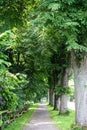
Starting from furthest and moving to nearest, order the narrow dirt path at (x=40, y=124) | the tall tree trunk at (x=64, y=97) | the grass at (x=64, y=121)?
the tall tree trunk at (x=64, y=97) → the grass at (x=64, y=121) → the narrow dirt path at (x=40, y=124)

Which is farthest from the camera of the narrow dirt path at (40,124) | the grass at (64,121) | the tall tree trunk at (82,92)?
the grass at (64,121)

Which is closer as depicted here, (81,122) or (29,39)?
(81,122)

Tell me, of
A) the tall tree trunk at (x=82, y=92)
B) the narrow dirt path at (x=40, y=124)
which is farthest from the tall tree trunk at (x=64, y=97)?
the tall tree trunk at (x=82, y=92)

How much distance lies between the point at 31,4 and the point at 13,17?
193 centimetres

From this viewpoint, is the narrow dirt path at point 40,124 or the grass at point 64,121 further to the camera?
the grass at point 64,121

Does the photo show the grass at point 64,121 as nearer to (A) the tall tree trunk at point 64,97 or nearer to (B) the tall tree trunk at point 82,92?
(B) the tall tree trunk at point 82,92

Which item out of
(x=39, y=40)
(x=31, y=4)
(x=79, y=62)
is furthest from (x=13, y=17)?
(x=39, y=40)

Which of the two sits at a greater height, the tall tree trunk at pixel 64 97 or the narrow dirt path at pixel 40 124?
the tall tree trunk at pixel 64 97

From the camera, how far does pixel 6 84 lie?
7.22 meters

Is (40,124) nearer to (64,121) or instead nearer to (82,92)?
(64,121)

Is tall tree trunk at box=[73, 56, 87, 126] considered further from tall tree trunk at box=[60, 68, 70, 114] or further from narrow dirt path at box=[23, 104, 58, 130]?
tall tree trunk at box=[60, 68, 70, 114]

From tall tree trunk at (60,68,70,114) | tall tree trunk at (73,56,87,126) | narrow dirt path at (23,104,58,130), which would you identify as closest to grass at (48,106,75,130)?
narrow dirt path at (23,104,58,130)

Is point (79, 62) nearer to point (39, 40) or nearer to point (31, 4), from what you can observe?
point (31, 4)

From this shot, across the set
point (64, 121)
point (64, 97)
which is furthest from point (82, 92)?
point (64, 97)
